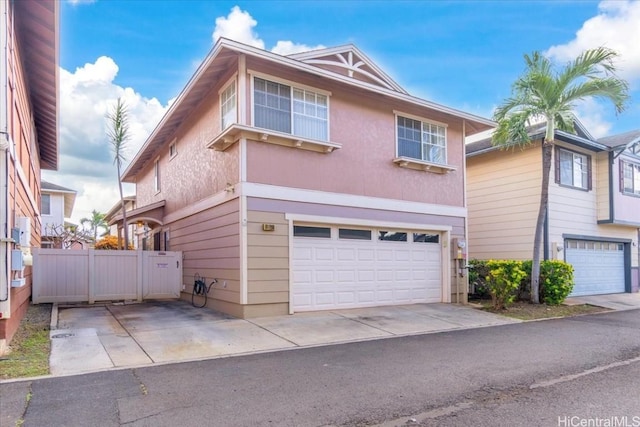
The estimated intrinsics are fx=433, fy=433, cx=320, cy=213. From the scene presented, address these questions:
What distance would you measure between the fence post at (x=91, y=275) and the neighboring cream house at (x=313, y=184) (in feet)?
8.32

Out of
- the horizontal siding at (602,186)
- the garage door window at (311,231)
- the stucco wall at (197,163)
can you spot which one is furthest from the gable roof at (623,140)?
the stucco wall at (197,163)

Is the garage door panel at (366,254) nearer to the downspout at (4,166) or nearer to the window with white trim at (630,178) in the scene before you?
the downspout at (4,166)

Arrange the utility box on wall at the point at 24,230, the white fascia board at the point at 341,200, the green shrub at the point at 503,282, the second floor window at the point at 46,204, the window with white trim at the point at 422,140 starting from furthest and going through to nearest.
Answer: the second floor window at the point at 46,204
the window with white trim at the point at 422,140
the green shrub at the point at 503,282
the white fascia board at the point at 341,200
the utility box on wall at the point at 24,230

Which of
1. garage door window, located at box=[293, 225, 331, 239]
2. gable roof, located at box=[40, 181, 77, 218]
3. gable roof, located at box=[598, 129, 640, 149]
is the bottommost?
garage door window, located at box=[293, 225, 331, 239]

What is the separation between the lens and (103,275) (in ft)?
39.8

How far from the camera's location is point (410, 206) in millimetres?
12297

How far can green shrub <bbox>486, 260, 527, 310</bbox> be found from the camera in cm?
1136

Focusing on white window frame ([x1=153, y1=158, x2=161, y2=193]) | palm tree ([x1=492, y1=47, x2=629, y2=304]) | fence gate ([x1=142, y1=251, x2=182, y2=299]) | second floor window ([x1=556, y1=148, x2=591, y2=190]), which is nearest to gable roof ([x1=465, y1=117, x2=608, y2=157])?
second floor window ([x1=556, y1=148, x2=591, y2=190])

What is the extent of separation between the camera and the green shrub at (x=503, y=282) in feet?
37.3

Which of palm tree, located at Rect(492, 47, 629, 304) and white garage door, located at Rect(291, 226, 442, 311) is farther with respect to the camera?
palm tree, located at Rect(492, 47, 629, 304)

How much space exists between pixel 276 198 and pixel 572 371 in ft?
21.4

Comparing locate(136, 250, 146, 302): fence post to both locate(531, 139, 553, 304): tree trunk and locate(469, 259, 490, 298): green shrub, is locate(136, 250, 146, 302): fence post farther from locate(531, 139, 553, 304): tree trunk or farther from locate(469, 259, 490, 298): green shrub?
locate(531, 139, 553, 304): tree trunk

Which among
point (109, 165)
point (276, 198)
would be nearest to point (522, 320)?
point (276, 198)

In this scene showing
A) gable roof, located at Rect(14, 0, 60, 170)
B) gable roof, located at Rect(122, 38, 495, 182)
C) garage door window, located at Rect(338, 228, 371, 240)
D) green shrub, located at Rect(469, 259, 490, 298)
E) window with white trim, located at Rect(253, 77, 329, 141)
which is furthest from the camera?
green shrub, located at Rect(469, 259, 490, 298)
